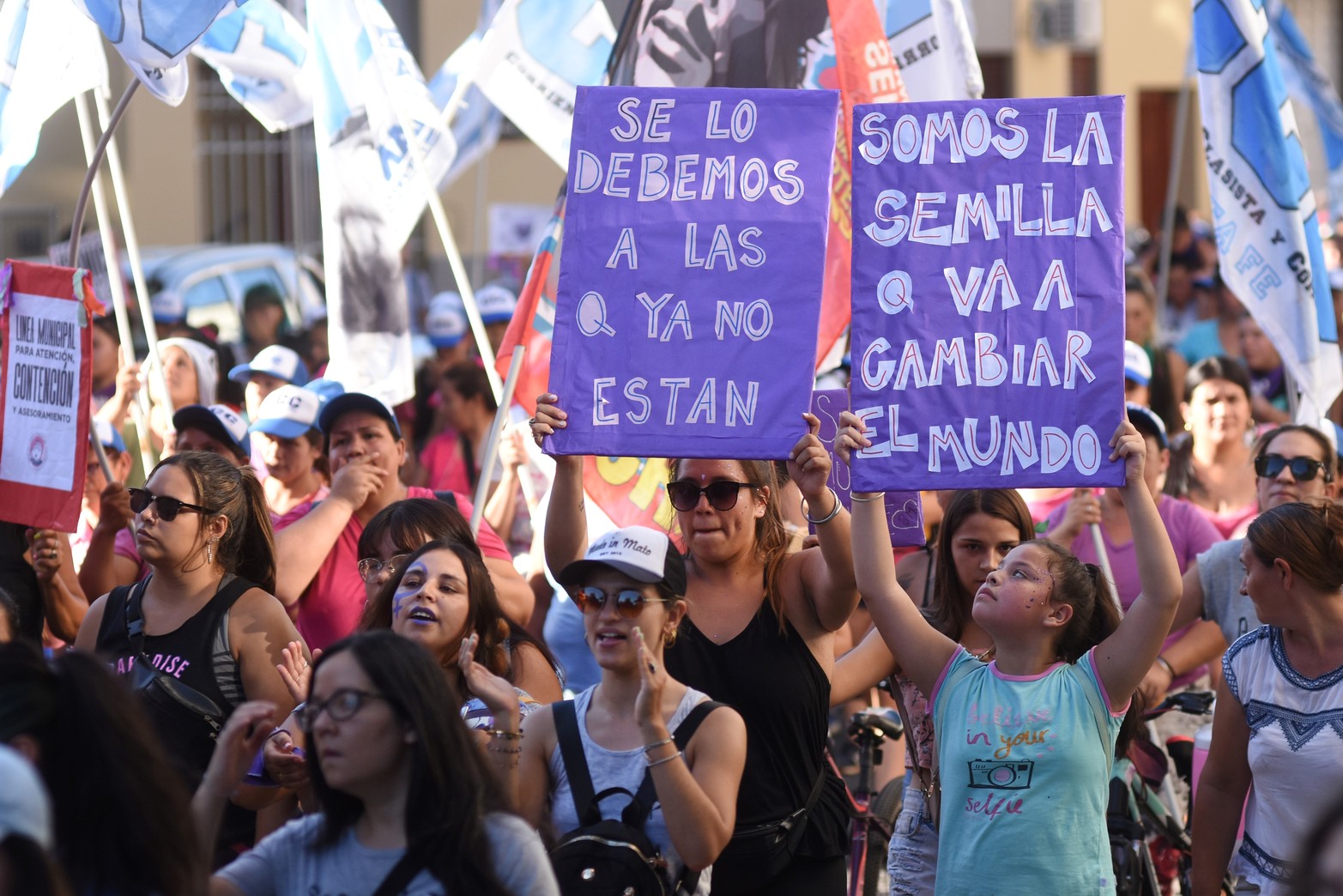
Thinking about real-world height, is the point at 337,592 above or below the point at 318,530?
below

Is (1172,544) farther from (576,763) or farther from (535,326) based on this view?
(576,763)

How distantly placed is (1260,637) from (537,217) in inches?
474

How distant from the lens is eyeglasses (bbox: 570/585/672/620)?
12.8ft

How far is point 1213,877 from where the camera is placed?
457 centimetres

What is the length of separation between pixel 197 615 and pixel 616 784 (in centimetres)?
152

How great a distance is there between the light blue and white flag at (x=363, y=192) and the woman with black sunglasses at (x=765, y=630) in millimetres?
2956

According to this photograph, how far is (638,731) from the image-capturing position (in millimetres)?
3889

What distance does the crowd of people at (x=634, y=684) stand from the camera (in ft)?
10.7

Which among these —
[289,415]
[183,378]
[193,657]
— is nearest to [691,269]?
[193,657]

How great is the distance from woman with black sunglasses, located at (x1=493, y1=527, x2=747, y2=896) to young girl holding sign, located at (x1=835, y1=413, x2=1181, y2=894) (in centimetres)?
67

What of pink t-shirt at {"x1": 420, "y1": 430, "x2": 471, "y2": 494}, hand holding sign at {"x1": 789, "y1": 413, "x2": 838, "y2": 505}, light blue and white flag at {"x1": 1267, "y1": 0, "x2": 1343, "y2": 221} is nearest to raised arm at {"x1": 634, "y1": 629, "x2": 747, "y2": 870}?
hand holding sign at {"x1": 789, "y1": 413, "x2": 838, "y2": 505}

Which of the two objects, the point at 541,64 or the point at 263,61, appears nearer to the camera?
the point at 541,64

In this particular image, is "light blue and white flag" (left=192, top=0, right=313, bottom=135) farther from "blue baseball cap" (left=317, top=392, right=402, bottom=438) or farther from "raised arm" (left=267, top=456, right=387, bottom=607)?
"raised arm" (left=267, top=456, right=387, bottom=607)

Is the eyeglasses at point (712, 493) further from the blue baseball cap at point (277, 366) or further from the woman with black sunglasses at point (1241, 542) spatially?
the blue baseball cap at point (277, 366)
